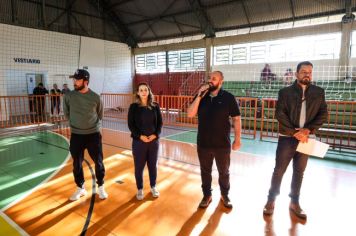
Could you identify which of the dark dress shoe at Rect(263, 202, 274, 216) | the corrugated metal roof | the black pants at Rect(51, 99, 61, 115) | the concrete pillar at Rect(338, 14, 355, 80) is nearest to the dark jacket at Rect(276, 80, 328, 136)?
the dark dress shoe at Rect(263, 202, 274, 216)

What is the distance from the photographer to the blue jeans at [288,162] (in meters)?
3.06

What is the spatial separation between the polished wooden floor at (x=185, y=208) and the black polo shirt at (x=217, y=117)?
97 centimetres

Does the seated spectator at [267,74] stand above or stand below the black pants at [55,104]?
above

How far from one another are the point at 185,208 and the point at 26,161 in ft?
13.4

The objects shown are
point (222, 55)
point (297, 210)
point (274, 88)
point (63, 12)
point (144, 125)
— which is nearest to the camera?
point (297, 210)

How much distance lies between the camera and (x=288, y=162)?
10.3 ft

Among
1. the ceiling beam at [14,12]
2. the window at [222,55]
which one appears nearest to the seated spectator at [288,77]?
the window at [222,55]

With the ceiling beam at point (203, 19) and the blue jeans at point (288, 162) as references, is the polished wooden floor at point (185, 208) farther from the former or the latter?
the ceiling beam at point (203, 19)

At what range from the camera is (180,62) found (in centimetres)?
1697

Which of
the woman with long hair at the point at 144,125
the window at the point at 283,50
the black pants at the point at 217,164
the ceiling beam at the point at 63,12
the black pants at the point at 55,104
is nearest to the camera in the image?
the black pants at the point at 217,164

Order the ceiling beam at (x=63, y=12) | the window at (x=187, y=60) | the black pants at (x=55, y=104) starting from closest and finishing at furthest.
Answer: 1. the black pants at (x=55, y=104)
2. the ceiling beam at (x=63, y=12)
3. the window at (x=187, y=60)

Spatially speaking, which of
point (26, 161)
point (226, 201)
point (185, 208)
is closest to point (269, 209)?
point (226, 201)

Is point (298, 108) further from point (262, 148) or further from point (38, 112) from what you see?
point (38, 112)

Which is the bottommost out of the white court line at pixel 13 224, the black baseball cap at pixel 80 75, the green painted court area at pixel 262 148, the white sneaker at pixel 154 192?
the white court line at pixel 13 224
